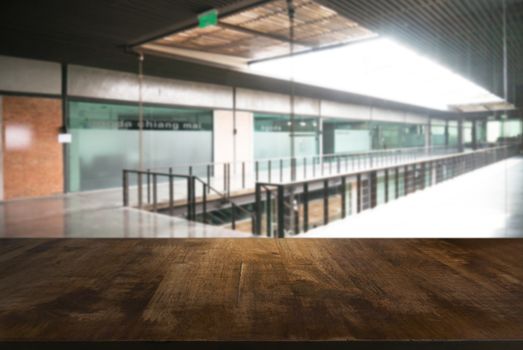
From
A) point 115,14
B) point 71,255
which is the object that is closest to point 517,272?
point 71,255

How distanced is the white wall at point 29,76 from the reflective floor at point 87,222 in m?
1.86

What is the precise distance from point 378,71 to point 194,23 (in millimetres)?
4704

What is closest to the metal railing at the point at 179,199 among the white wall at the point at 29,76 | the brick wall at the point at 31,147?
the brick wall at the point at 31,147

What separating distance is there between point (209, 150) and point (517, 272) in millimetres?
9961

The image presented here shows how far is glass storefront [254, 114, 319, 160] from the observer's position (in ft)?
38.8

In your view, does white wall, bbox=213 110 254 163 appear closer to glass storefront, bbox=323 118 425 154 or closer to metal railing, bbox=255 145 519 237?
glass storefront, bbox=323 118 425 154

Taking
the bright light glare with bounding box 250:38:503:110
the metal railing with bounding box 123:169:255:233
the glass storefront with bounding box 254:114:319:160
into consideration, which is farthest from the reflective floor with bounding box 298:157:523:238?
the glass storefront with bounding box 254:114:319:160

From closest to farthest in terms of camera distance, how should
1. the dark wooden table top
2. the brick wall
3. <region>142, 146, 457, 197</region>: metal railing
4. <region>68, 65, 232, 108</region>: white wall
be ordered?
the dark wooden table top
the brick wall
<region>68, 65, 232, 108</region>: white wall
<region>142, 146, 457, 197</region>: metal railing

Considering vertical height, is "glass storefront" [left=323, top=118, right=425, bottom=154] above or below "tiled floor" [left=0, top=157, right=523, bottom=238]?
above

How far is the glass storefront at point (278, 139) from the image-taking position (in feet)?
38.8

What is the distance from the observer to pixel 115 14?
504cm

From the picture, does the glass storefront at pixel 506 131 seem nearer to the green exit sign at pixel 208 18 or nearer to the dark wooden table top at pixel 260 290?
the green exit sign at pixel 208 18

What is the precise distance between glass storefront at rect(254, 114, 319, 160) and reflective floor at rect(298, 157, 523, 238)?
19.2 feet

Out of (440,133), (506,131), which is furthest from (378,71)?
(506,131)
